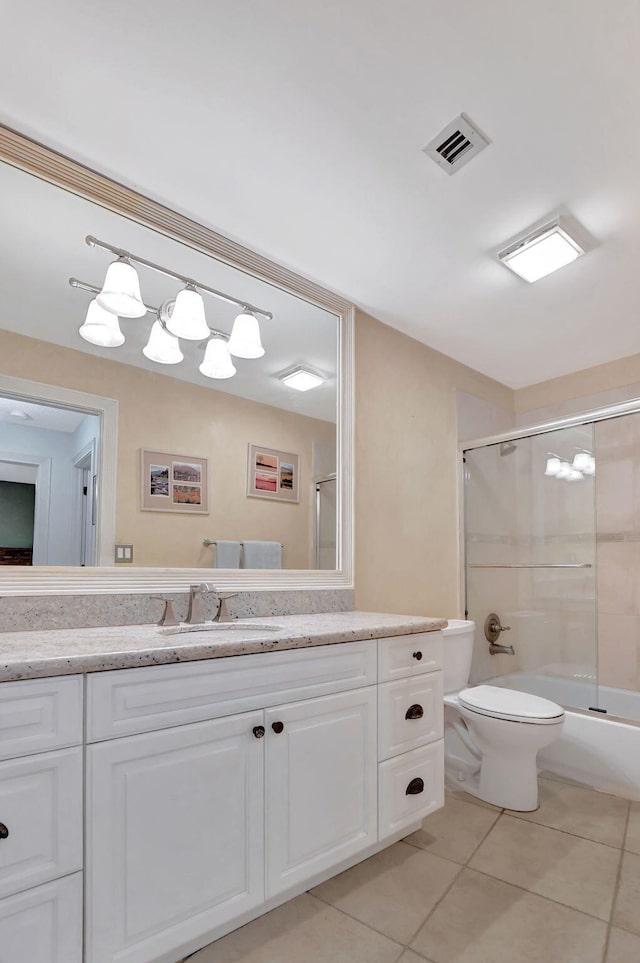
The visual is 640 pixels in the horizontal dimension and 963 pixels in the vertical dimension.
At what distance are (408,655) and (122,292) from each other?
158cm

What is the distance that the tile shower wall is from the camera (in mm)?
2895

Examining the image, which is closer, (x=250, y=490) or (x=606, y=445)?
(x=250, y=490)

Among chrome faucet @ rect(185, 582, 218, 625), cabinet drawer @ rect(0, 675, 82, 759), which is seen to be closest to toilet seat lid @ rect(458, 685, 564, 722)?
chrome faucet @ rect(185, 582, 218, 625)

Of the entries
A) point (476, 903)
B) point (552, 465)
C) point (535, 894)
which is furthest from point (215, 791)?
point (552, 465)

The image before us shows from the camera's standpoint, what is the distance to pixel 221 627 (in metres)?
1.73

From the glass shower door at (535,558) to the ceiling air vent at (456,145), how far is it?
5.60 feet

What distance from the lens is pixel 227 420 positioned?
6.75 ft

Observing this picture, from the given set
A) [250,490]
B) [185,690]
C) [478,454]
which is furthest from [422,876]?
[478,454]

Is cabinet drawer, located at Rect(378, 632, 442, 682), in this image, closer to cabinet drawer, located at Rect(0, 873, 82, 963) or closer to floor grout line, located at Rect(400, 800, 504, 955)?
floor grout line, located at Rect(400, 800, 504, 955)

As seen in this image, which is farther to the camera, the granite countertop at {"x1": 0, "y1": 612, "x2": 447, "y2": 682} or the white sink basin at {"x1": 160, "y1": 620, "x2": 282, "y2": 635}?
the white sink basin at {"x1": 160, "y1": 620, "x2": 282, "y2": 635}

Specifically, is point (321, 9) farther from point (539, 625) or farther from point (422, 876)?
point (539, 625)

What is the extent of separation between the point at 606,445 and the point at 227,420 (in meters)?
2.23

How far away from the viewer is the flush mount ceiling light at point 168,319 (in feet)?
5.74

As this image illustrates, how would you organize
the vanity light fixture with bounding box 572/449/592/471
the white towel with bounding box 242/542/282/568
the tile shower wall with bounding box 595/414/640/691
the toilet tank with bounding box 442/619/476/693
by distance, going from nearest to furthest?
the white towel with bounding box 242/542/282/568
the toilet tank with bounding box 442/619/476/693
the tile shower wall with bounding box 595/414/640/691
the vanity light fixture with bounding box 572/449/592/471
